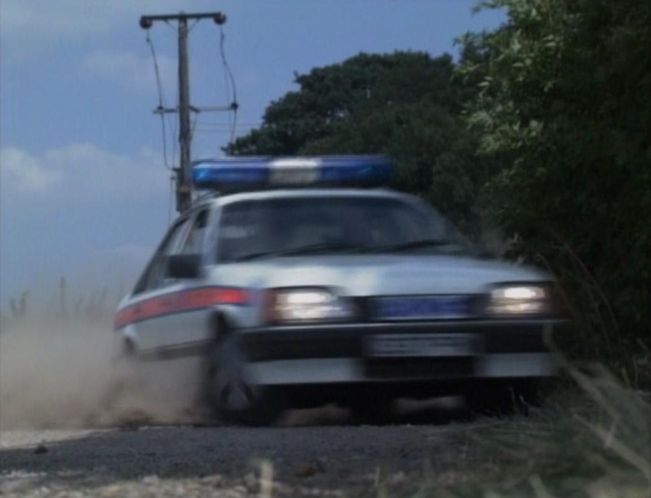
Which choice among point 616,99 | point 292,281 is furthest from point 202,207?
point 616,99

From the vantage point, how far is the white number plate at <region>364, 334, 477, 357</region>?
9.23m

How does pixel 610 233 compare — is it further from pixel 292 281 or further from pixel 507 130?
pixel 292 281

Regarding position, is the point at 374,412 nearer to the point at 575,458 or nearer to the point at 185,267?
the point at 185,267

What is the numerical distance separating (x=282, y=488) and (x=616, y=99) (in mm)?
7575

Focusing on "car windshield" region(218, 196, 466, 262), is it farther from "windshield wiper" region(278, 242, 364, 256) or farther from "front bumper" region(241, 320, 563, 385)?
"front bumper" region(241, 320, 563, 385)

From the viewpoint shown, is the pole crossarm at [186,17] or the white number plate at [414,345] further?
the pole crossarm at [186,17]

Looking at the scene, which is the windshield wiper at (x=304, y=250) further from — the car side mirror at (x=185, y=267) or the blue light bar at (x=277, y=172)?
the blue light bar at (x=277, y=172)

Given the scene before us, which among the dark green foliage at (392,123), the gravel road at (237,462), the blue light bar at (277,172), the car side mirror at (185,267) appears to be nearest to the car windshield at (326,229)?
the car side mirror at (185,267)

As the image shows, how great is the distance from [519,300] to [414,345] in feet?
2.19

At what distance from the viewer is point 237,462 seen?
23.9ft

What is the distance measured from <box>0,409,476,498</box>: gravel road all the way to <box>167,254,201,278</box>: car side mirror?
1.23 meters

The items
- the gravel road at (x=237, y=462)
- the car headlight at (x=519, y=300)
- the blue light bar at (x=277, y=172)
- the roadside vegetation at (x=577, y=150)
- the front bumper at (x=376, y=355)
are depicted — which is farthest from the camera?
the roadside vegetation at (x=577, y=150)

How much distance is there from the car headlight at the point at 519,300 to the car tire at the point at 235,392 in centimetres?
126

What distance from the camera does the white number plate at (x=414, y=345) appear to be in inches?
363
